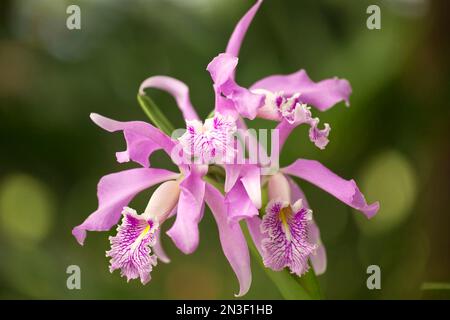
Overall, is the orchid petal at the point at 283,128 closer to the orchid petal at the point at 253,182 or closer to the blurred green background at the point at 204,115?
the orchid petal at the point at 253,182

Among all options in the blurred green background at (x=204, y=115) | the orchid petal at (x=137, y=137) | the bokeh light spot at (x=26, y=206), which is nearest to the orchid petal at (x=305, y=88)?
the orchid petal at (x=137, y=137)

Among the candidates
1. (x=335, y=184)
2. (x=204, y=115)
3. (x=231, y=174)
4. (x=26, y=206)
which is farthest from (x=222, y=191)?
(x=26, y=206)

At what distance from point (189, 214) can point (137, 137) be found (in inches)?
→ 5.2

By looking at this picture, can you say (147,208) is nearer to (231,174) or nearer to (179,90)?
(231,174)

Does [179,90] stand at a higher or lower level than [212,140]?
higher

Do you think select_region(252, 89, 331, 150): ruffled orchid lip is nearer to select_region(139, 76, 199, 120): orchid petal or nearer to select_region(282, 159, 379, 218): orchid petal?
select_region(282, 159, 379, 218): orchid petal

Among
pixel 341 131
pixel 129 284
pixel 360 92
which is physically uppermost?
pixel 360 92

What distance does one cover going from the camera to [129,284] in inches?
65.6

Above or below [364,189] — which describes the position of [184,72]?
above

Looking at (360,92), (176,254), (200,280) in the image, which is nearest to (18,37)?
(176,254)

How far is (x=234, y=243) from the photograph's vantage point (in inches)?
30.5

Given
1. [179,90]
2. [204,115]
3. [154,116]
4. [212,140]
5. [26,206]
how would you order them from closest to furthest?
[212,140]
[154,116]
[179,90]
[204,115]
[26,206]
